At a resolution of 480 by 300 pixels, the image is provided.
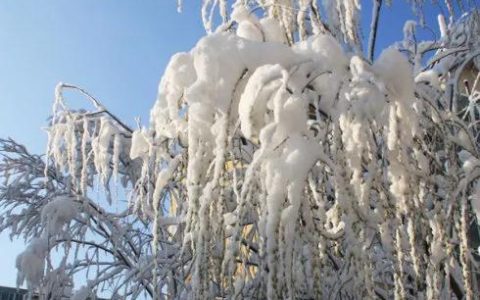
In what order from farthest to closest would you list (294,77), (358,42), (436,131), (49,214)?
(49,214)
(358,42)
(436,131)
(294,77)

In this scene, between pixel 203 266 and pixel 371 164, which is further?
pixel 371 164

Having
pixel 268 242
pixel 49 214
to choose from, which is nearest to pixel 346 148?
pixel 268 242

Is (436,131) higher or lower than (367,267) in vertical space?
higher

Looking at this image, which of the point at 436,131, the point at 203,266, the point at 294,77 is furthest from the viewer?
the point at 436,131

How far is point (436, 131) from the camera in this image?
194cm

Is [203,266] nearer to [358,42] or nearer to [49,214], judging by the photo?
[358,42]

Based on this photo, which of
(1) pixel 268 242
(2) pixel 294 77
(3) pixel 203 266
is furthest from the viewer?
(2) pixel 294 77

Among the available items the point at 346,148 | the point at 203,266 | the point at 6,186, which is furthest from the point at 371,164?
the point at 6,186

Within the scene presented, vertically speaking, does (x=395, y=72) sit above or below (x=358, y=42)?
below

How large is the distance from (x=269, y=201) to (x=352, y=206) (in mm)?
251

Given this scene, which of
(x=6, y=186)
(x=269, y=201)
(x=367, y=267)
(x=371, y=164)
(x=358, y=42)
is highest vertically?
(x=6, y=186)

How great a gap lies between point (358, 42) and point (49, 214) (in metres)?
2.91

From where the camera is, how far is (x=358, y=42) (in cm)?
239

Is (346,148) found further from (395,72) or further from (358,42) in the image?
(358,42)
